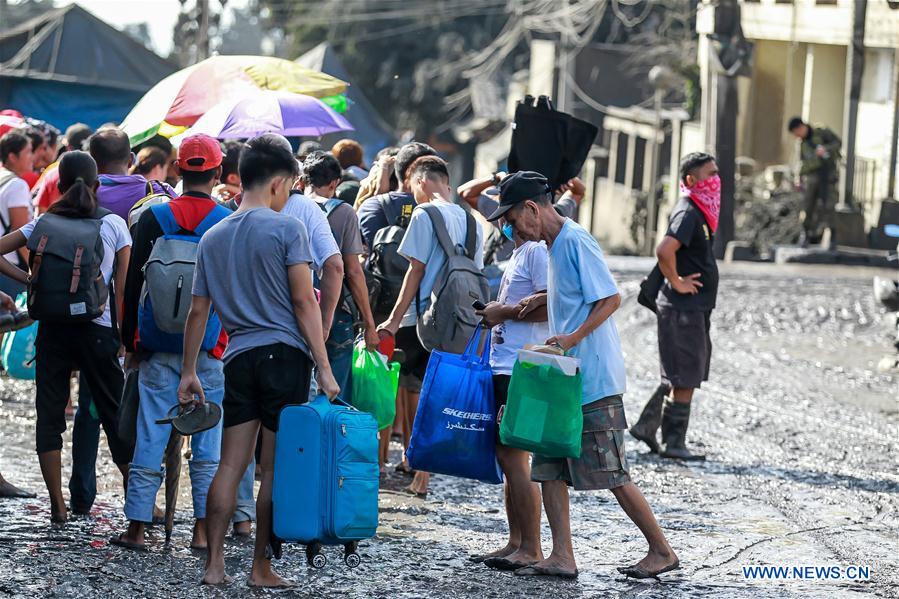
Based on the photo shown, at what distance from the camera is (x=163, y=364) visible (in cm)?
635

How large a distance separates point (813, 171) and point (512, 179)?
16.2 metres

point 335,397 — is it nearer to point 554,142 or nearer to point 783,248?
A: point 554,142

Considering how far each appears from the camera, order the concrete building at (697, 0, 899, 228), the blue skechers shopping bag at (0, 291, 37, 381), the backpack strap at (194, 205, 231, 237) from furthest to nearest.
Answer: the concrete building at (697, 0, 899, 228) < the blue skechers shopping bag at (0, 291, 37, 381) < the backpack strap at (194, 205, 231, 237)

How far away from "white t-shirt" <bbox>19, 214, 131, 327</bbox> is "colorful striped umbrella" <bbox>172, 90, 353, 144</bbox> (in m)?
2.57

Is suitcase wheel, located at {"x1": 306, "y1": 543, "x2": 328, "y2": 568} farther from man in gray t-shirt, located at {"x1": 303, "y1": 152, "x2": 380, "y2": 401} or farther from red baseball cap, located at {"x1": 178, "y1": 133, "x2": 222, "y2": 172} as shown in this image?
man in gray t-shirt, located at {"x1": 303, "y1": 152, "x2": 380, "y2": 401}

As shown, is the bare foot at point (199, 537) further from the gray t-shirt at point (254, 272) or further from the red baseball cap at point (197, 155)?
the red baseball cap at point (197, 155)

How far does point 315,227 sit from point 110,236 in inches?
46.2

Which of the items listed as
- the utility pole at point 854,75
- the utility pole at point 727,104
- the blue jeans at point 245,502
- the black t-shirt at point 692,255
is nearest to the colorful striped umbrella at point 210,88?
the black t-shirt at point 692,255

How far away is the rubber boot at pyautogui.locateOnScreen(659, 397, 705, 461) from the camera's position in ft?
30.9

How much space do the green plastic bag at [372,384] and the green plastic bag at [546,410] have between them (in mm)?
1789

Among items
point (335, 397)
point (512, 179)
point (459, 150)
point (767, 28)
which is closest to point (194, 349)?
point (335, 397)

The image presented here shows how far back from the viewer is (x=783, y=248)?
21641mm

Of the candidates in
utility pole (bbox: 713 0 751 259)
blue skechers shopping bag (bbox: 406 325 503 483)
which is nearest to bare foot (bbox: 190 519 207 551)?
blue skechers shopping bag (bbox: 406 325 503 483)

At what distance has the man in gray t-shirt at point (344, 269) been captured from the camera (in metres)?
7.45
